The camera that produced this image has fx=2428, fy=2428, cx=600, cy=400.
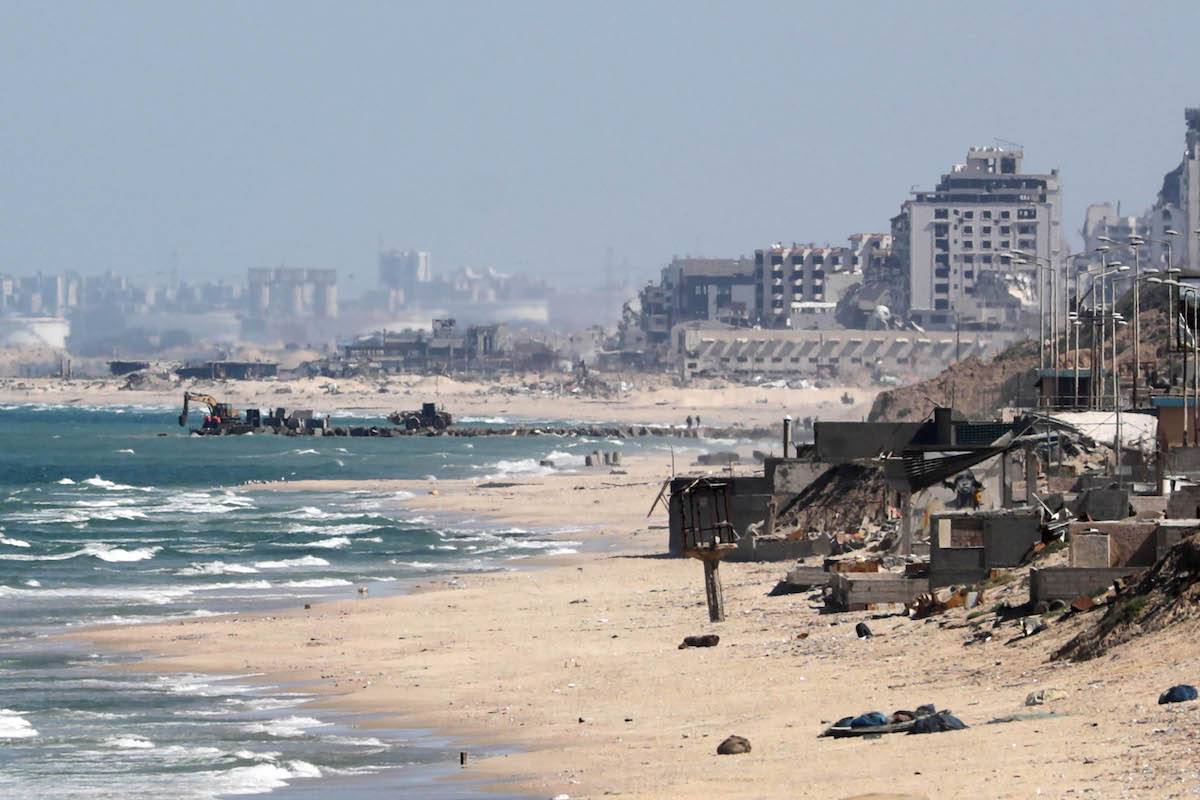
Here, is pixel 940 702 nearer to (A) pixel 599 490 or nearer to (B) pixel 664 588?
(B) pixel 664 588

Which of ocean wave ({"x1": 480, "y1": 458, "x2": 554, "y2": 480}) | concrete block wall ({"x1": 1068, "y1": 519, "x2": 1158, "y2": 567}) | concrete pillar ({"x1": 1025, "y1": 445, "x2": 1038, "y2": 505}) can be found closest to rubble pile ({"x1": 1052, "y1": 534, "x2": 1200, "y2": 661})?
concrete block wall ({"x1": 1068, "y1": 519, "x2": 1158, "y2": 567})

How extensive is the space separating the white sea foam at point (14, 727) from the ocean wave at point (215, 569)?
2345cm

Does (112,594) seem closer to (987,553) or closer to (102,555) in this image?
(102,555)

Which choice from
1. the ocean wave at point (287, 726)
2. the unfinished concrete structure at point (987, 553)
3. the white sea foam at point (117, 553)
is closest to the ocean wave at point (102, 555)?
the white sea foam at point (117, 553)

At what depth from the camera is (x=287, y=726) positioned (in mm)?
29109

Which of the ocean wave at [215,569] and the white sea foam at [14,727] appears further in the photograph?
the ocean wave at [215,569]

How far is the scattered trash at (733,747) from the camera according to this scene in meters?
23.4

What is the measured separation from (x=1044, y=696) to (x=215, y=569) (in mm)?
34496

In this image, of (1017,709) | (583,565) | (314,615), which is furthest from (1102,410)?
(1017,709)

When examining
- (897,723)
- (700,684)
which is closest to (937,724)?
(897,723)

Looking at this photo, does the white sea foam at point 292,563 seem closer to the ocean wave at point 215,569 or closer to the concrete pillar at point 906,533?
the ocean wave at point 215,569

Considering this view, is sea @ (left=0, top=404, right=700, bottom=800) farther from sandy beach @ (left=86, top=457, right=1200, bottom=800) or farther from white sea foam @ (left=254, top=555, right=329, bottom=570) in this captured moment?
sandy beach @ (left=86, top=457, right=1200, bottom=800)

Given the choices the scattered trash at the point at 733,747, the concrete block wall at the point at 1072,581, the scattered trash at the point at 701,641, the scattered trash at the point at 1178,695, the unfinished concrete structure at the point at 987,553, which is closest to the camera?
the scattered trash at the point at 1178,695

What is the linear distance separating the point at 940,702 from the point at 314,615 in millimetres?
20730
